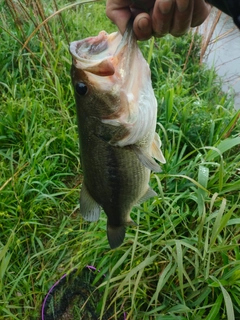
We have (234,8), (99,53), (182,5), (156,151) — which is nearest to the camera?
(234,8)

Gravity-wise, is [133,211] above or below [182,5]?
below

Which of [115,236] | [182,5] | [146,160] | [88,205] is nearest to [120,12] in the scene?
[182,5]

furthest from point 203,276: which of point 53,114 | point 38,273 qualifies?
point 53,114

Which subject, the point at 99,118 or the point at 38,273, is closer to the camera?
the point at 99,118

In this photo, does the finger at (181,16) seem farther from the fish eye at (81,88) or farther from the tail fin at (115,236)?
the tail fin at (115,236)

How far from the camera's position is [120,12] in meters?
Answer: 1.74

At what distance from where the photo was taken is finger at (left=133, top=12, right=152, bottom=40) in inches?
62.4

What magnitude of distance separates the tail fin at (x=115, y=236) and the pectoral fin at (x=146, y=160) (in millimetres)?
446

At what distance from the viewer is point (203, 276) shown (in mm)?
2301

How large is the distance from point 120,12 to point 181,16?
0.28 meters

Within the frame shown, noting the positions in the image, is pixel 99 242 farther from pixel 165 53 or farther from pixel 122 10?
pixel 165 53

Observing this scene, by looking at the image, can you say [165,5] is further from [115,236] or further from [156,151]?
[115,236]

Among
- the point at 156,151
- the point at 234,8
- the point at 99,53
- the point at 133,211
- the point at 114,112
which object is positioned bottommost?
the point at 133,211

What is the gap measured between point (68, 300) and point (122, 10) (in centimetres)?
177
